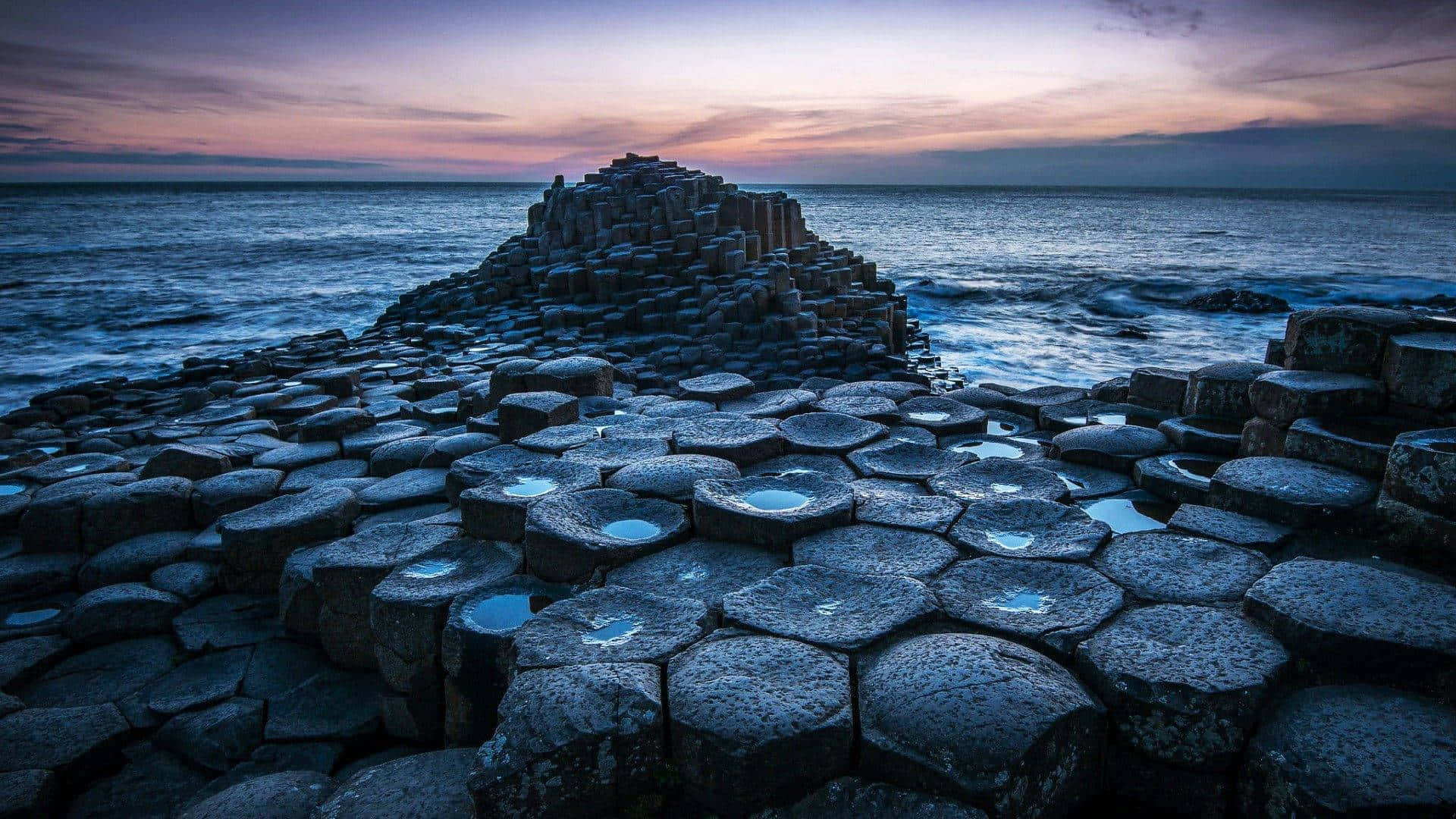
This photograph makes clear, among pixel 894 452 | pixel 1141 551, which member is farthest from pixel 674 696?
pixel 894 452

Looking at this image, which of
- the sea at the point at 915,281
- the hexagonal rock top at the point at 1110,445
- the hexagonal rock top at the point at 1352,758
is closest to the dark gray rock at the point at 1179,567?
the hexagonal rock top at the point at 1352,758

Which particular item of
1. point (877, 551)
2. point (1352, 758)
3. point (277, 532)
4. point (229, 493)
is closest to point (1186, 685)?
point (1352, 758)

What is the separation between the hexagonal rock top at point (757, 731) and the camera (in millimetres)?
2145

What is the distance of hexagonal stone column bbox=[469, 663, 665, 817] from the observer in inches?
85.1

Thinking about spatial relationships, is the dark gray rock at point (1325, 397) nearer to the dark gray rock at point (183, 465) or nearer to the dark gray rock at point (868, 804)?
the dark gray rock at point (868, 804)

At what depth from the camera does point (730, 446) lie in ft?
14.3

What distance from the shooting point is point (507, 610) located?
10.3 ft

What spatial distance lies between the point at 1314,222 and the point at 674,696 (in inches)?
3062

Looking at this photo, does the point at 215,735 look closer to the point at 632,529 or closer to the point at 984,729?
the point at 632,529

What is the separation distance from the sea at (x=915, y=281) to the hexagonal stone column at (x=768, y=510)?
10.4 metres

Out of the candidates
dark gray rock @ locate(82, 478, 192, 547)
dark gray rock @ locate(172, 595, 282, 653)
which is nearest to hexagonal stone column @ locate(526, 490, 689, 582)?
dark gray rock @ locate(172, 595, 282, 653)

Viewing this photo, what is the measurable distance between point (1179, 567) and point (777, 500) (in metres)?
1.72

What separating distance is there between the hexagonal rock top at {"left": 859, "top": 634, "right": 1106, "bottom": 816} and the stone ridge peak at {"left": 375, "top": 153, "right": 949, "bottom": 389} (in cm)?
731

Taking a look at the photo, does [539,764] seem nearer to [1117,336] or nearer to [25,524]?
[25,524]
